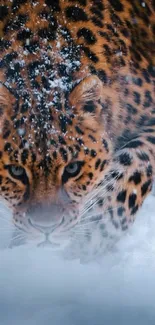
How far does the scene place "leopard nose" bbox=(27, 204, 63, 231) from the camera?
4.05m

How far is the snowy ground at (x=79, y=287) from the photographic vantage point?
150 inches

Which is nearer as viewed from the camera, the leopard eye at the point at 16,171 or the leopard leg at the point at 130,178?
the leopard eye at the point at 16,171

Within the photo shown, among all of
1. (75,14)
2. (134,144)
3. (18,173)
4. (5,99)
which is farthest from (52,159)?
(75,14)

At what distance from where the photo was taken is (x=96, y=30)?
4.24 metres

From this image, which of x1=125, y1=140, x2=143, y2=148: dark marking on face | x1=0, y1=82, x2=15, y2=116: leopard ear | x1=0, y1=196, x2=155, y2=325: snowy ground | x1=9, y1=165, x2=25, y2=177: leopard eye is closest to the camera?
x1=0, y1=196, x2=155, y2=325: snowy ground

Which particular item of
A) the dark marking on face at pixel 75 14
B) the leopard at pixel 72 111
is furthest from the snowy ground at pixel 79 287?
the dark marking on face at pixel 75 14

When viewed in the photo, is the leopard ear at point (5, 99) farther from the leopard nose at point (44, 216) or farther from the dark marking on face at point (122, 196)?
the dark marking on face at point (122, 196)

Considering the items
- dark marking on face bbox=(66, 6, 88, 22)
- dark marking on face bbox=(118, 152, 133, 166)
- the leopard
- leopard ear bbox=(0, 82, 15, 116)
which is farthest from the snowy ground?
dark marking on face bbox=(66, 6, 88, 22)

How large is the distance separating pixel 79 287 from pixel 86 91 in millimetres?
900

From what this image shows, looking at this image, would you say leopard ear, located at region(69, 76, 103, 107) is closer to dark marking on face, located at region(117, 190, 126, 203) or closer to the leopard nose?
the leopard nose

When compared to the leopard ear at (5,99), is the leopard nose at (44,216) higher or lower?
lower

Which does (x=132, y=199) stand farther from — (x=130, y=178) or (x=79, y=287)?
(x=79, y=287)

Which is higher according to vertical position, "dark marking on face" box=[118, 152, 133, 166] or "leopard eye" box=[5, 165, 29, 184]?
"leopard eye" box=[5, 165, 29, 184]

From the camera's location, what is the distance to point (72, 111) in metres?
4.05
